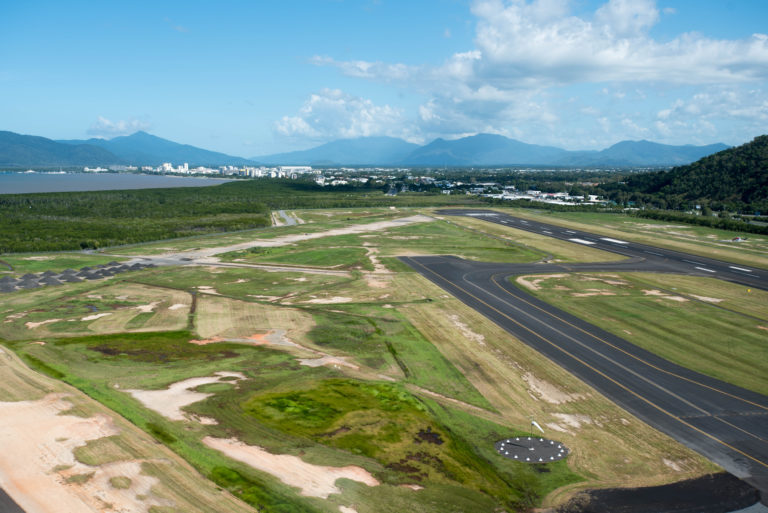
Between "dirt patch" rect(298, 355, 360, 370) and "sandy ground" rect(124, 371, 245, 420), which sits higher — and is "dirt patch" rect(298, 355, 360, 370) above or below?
below

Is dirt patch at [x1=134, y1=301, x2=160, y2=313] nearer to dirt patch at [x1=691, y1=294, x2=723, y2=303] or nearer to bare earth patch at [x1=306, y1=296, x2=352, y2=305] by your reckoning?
bare earth patch at [x1=306, y1=296, x2=352, y2=305]

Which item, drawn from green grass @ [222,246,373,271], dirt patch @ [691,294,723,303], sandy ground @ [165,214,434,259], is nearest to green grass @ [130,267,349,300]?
green grass @ [222,246,373,271]

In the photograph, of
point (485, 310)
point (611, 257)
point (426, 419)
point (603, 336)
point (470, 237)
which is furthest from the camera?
point (470, 237)

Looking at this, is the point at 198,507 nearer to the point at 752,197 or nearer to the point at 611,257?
the point at 611,257

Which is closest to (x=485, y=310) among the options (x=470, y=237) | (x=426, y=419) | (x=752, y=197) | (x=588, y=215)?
(x=426, y=419)

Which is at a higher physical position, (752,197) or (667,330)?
Answer: (752,197)

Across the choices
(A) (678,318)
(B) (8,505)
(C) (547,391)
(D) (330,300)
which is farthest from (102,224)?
(A) (678,318)

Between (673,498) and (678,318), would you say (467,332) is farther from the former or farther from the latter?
(678,318)
